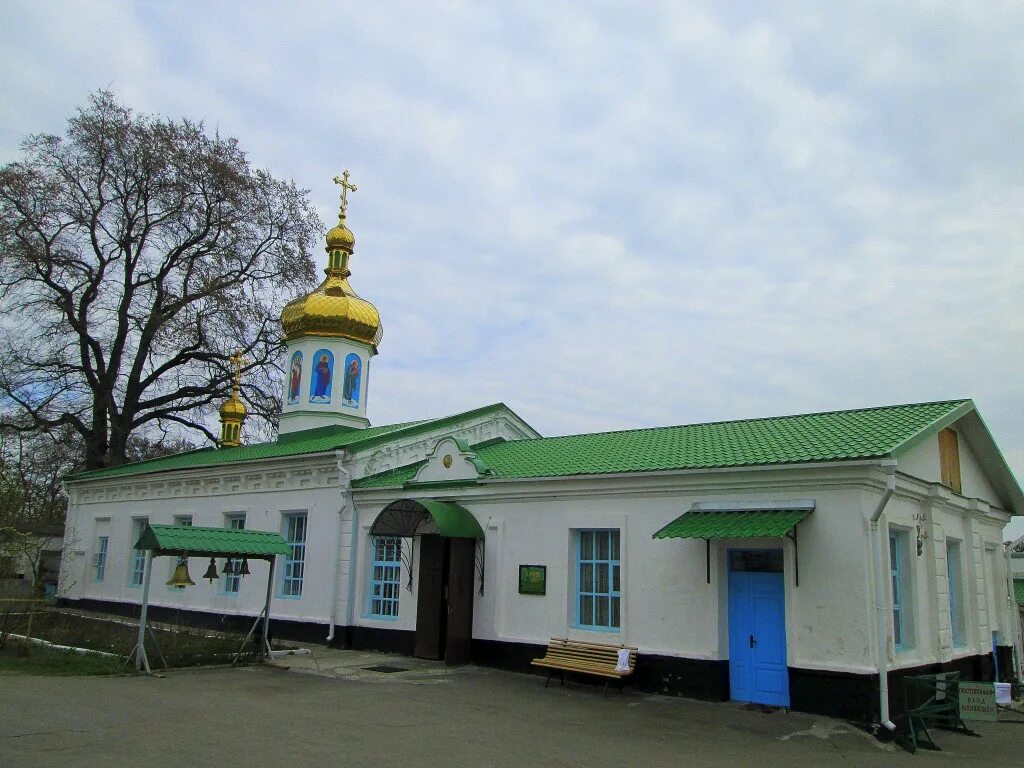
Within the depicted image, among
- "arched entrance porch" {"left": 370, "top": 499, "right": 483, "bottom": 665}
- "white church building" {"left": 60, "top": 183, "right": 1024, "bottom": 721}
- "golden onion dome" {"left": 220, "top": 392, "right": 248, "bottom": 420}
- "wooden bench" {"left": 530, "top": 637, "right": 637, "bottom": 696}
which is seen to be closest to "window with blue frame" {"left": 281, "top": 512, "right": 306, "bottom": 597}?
"white church building" {"left": 60, "top": 183, "right": 1024, "bottom": 721}

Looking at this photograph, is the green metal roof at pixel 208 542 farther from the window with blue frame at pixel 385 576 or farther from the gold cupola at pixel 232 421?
the gold cupola at pixel 232 421

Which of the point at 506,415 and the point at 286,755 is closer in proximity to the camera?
the point at 286,755

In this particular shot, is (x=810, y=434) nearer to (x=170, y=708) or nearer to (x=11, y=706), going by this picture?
(x=170, y=708)

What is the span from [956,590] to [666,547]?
557 cm

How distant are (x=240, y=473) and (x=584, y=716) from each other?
11.5m

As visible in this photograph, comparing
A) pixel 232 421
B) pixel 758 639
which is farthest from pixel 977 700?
pixel 232 421

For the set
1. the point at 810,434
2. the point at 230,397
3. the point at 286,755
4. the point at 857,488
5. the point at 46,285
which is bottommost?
the point at 286,755

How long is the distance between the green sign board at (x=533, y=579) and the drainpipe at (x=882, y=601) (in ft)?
16.3

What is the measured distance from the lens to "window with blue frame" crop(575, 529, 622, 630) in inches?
502

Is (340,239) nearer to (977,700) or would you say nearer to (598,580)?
(598,580)

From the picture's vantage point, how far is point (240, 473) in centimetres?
1911

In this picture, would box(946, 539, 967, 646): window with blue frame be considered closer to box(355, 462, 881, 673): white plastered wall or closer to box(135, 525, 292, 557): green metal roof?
box(355, 462, 881, 673): white plastered wall

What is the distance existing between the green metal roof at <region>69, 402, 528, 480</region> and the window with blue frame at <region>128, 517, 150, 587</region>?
1338 mm

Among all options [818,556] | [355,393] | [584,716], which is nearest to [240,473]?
[355,393]
